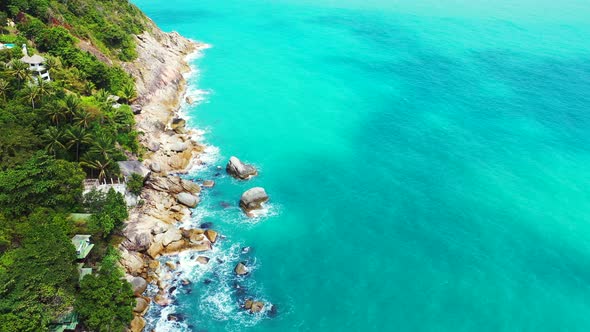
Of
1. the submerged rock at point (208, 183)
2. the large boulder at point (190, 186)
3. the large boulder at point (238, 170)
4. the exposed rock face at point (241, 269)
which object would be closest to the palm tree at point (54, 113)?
the large boulder at point (190, 186)

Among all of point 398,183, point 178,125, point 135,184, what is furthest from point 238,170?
point 398,183

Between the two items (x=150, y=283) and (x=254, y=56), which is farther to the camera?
(x=254, y=56)

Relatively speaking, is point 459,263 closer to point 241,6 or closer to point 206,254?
point 206,254

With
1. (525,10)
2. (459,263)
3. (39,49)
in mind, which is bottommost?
(459,263)

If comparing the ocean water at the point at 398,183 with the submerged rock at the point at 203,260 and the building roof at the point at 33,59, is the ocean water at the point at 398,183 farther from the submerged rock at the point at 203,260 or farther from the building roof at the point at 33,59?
the building roof at the point at 33,59

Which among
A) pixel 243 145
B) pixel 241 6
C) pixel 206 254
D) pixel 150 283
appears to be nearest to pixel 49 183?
pixel 150 283
